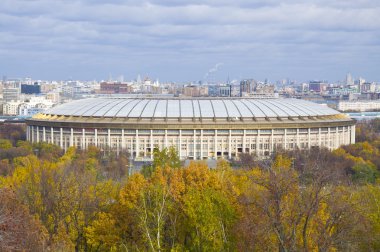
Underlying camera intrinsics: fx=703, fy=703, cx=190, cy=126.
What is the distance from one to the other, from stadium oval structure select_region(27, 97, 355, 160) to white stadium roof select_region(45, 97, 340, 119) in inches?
3.4

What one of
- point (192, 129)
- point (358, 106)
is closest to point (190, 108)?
point (192, 129)

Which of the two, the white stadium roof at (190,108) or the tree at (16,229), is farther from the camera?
the white stadium roof at (190,108)

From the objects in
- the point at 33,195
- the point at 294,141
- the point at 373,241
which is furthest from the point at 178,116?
the point at 373,241

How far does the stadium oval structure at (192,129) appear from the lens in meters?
59.8

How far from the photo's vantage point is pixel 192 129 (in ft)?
196

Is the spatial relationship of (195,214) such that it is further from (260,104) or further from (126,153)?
(260,104)

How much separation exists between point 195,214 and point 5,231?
768 centimetres

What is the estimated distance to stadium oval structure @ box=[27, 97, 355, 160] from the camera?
196ft

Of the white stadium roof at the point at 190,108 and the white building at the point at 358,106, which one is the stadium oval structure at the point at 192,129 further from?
the white building at the point at 358,106

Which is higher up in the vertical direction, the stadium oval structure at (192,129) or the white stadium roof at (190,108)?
the white stadium roof at (190,108)

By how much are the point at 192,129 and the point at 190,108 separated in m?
3.64

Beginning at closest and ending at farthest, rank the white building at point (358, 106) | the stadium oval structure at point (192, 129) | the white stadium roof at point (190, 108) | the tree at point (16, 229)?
the tree at point (16, 229) → the stadium oval structure at point (192, 129) → the white stadium roof at point (190, 108) → the white building at point (358, 106)

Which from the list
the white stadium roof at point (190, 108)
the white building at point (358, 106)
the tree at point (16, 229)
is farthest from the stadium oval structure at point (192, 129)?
the white building at point (358, 106)

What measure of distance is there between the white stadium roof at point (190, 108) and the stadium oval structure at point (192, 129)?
9 centimetres
